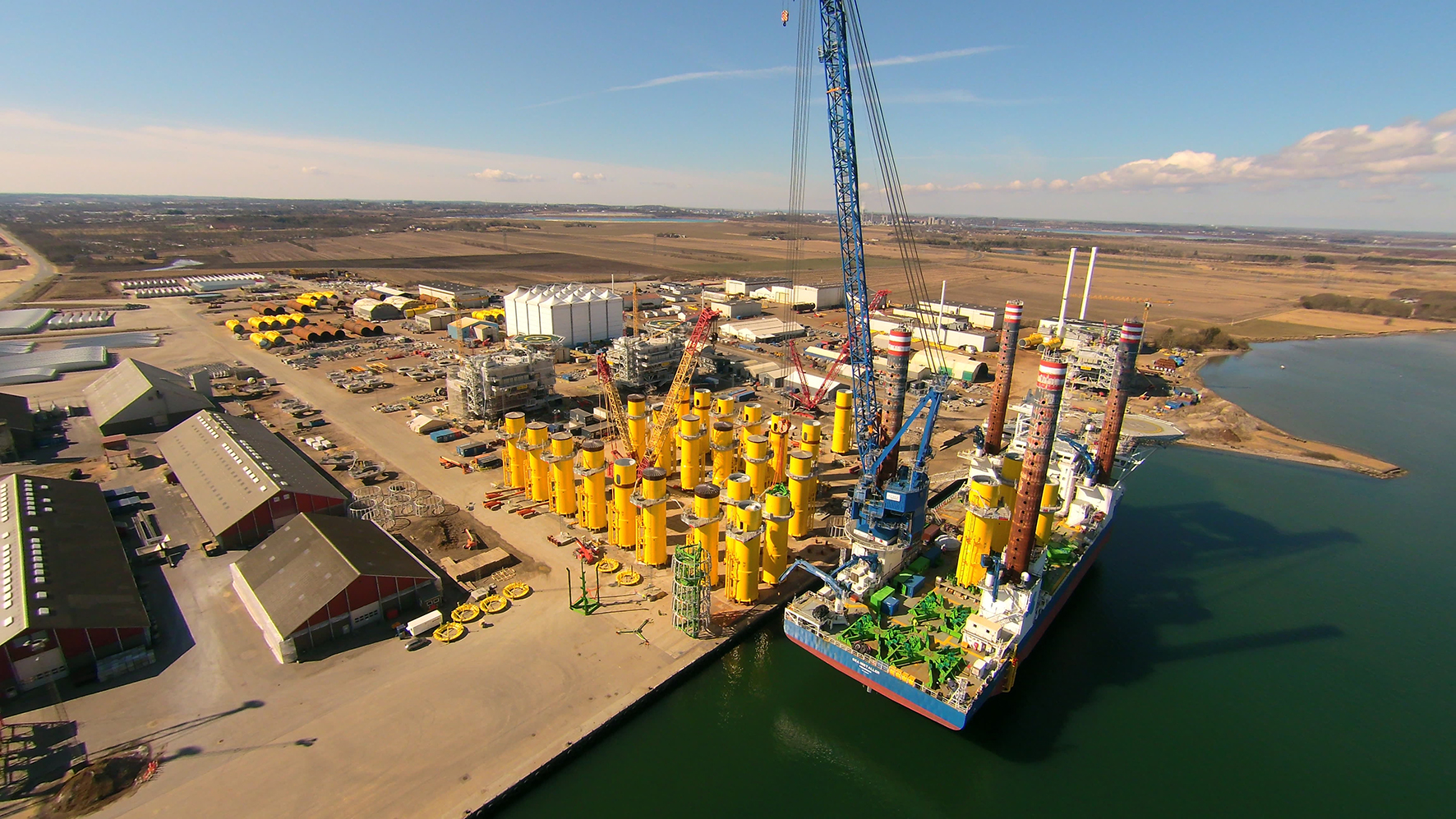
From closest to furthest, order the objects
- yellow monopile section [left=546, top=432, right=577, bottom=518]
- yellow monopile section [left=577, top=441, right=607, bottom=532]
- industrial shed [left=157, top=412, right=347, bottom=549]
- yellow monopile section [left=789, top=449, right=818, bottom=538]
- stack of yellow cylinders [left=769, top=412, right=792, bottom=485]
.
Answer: industrial shed [left=157, top=412, right=347, bottom=549] < yellow monopile section [left=577, top=441, right=607, bottom=532] < yellow monopile section [left=789, top=449, right=818, bottom=538] < yellow monopile section [left=546, top=432, right=577, bottom=518] < stack of yellow cylinders [left=769, top=412, right=792, bottom=485]

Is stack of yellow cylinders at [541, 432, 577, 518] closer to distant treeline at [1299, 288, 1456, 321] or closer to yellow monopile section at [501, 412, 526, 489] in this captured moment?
yellow monopile section at [501, 412, 526, 489]

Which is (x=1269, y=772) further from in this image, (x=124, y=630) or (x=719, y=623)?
(x=124, y=630)

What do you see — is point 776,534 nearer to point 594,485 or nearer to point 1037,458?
point 594,485

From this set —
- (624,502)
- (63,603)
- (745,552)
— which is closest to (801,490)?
(745,552)

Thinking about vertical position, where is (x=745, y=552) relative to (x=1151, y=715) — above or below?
above

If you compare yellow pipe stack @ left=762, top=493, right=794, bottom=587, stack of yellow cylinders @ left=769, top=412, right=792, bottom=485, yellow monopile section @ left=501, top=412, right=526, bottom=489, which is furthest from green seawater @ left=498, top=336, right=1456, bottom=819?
yellow monopile section @ left=501, top=412, right=526, bottom=489
